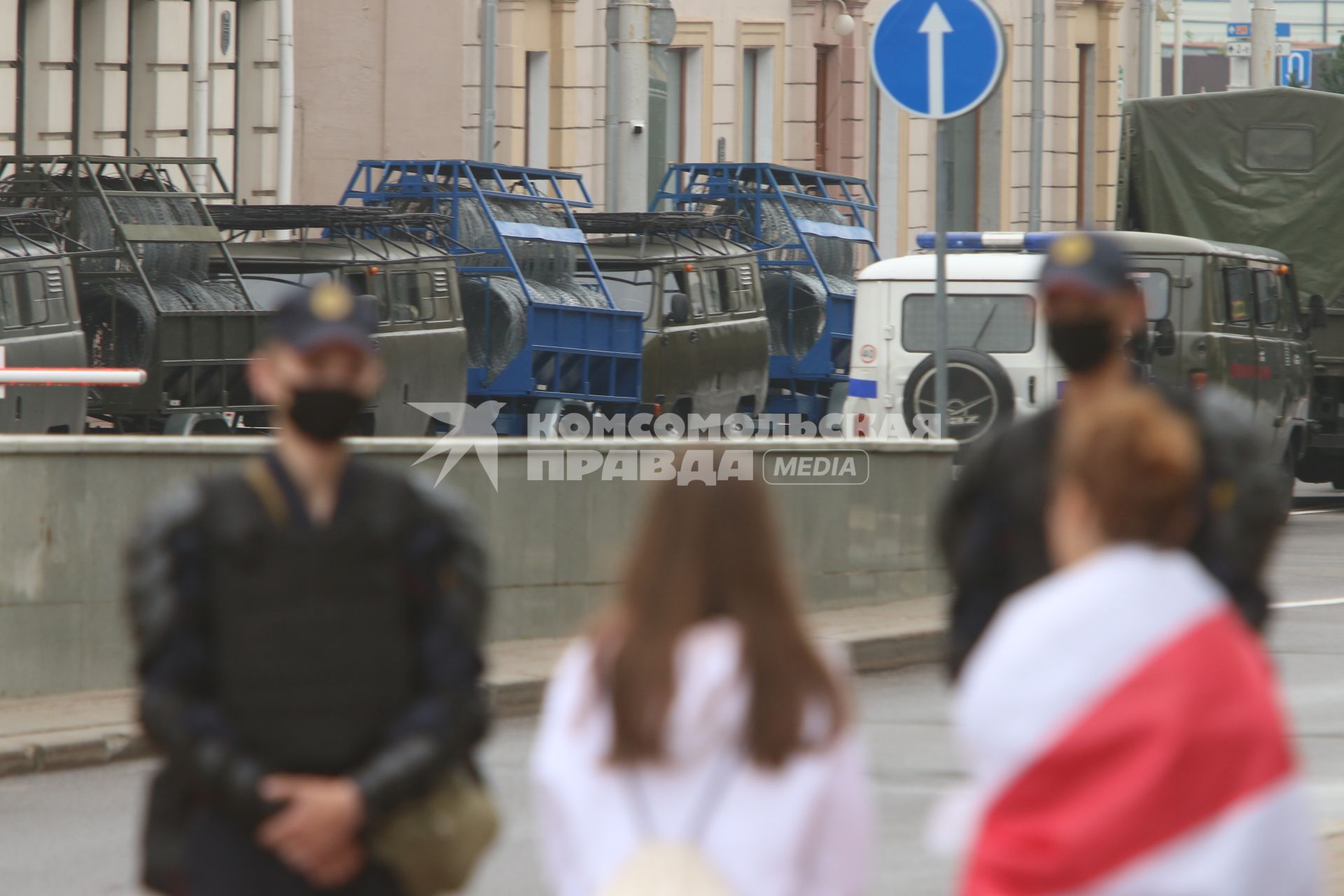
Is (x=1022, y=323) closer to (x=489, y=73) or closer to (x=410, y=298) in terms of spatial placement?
(x=410, y=298)

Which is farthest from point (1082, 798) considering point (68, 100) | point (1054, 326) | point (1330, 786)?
point (68, 100)

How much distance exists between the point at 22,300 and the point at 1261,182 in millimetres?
11069

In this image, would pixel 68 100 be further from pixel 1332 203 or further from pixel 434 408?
pixel 1332 203

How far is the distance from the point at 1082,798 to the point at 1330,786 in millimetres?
6030

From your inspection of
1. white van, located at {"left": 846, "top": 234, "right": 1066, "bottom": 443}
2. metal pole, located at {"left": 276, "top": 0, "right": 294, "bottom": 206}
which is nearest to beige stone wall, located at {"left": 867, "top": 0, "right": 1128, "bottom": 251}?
metal pole, located at {"left": 276, "top": 0, "right": 294, "bottom": 206}

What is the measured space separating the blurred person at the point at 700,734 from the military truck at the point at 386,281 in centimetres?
1858

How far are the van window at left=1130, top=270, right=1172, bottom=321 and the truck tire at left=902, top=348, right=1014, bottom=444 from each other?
202 cm

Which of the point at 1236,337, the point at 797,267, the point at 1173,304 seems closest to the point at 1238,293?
the point at 1236,337

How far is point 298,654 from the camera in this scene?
3646 millimetres

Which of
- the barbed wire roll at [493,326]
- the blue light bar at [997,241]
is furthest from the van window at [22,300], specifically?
the blue light bar at [997,241]

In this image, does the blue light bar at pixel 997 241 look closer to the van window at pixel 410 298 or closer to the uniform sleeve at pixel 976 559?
the van window at pixel 410 298

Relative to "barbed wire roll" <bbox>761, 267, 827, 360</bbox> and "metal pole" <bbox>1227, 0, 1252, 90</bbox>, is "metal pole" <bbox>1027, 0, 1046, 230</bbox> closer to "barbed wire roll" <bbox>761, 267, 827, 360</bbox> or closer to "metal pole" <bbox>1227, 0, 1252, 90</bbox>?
"metal pole" <bbox>1227, 0, 1252, 90</bbox>

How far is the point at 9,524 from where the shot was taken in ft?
31.6

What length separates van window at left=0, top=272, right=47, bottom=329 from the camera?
18.2 metres
